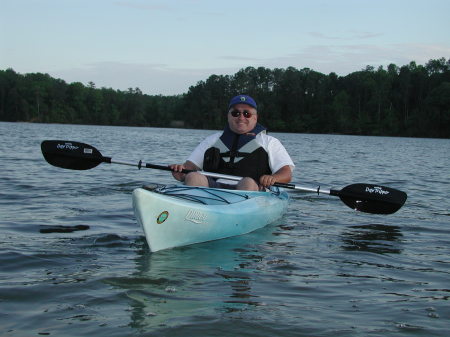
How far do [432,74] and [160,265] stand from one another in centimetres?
8107

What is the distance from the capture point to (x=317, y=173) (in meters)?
13.7

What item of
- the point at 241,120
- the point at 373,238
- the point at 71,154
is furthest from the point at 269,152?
the point at 71,154

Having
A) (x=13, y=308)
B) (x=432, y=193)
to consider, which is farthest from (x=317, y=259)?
(x=432, y=193)

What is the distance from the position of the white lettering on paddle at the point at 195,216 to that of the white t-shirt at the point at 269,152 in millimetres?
1375

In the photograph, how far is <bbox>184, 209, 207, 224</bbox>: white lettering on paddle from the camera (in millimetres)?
4781

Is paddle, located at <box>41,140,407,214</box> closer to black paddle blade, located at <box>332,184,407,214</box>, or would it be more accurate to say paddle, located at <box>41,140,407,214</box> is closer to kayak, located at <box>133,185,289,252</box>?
black paddle blade, located at <box>332,184,407,214</box>

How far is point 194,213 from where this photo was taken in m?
4.82

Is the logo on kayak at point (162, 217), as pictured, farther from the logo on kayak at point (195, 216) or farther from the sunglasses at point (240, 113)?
the sunglasses at point (240, 113)

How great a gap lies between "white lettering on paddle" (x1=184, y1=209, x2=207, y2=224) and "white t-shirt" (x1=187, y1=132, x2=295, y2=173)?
1.38m

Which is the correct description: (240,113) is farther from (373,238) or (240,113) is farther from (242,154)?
(373,238)

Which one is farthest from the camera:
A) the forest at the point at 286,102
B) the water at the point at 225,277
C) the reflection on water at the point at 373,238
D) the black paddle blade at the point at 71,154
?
the forest at the point at 286,102

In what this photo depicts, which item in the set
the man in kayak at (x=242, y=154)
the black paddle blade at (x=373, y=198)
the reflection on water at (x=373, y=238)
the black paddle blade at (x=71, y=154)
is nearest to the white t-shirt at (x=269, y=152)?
the man in kayak at (x=242, y=154)

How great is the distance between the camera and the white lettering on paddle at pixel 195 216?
4.78 m

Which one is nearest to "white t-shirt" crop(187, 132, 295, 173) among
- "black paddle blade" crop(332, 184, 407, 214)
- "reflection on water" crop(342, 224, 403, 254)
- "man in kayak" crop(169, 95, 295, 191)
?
"man in kayak" crop(169, 95, 295, 191)
